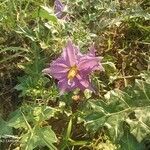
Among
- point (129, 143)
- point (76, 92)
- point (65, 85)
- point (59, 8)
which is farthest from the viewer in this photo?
point (59, 8)

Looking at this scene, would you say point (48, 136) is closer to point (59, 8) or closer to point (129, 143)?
point (129, 143)

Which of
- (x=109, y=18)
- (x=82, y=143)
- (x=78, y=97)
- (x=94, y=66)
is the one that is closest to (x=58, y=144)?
(x=82, y=143)

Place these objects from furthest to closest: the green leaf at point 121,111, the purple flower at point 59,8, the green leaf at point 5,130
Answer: the purple flower at point 59,8 < the green leaf at point 5,130 < the green leaf at point 121,111

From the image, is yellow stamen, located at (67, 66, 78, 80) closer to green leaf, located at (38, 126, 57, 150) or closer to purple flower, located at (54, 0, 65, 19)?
green leaf, located at (38, 126, 57, 150)

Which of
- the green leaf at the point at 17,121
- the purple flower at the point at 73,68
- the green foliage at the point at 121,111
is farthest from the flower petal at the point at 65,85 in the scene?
the green leaf at the point at 17,121

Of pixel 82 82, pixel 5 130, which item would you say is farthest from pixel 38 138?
pixel 82 82

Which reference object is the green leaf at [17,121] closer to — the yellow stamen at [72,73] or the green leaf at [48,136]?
the green leaf at [48,136]

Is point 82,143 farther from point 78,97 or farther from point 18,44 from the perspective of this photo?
point 18,44
